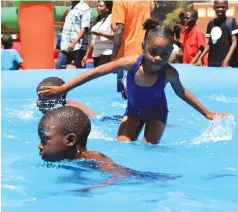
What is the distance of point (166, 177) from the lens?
11.8ft

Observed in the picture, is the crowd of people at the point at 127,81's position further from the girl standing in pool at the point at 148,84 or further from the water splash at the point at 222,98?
the water splash at the point at 222,98

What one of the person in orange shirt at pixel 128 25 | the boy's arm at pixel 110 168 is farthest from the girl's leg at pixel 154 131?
the person in orange shirt at pixel 128 25

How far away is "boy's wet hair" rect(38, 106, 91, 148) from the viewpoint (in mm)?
3395

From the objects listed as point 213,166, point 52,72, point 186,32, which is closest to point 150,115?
point 213,166

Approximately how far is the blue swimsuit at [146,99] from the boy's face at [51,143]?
1186 mm

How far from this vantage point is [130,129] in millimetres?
4664

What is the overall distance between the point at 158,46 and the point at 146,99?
0.55 meters

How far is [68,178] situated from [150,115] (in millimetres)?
1241

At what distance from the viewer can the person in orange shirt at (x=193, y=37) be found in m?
8.86

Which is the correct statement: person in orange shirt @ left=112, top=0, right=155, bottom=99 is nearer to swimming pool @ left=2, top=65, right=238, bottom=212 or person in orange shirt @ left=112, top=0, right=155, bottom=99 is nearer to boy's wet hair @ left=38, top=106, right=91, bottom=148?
swimming pool @ left=2, top=65, right=238, bottom=212

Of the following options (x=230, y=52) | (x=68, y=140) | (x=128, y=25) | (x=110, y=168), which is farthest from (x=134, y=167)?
(x=230, y=52)

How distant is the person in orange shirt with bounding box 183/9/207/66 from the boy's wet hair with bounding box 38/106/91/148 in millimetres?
5663

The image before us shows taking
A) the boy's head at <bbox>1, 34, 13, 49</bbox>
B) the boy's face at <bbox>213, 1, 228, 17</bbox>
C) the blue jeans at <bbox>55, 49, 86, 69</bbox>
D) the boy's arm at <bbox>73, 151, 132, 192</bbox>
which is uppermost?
the boy's face at <bbox>213, 1, 228, 17</bbox>

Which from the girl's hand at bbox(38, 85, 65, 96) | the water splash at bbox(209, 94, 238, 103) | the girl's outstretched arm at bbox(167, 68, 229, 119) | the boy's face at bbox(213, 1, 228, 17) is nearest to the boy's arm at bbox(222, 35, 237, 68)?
the boy's face at bbox(213, 1, 228, 17)
